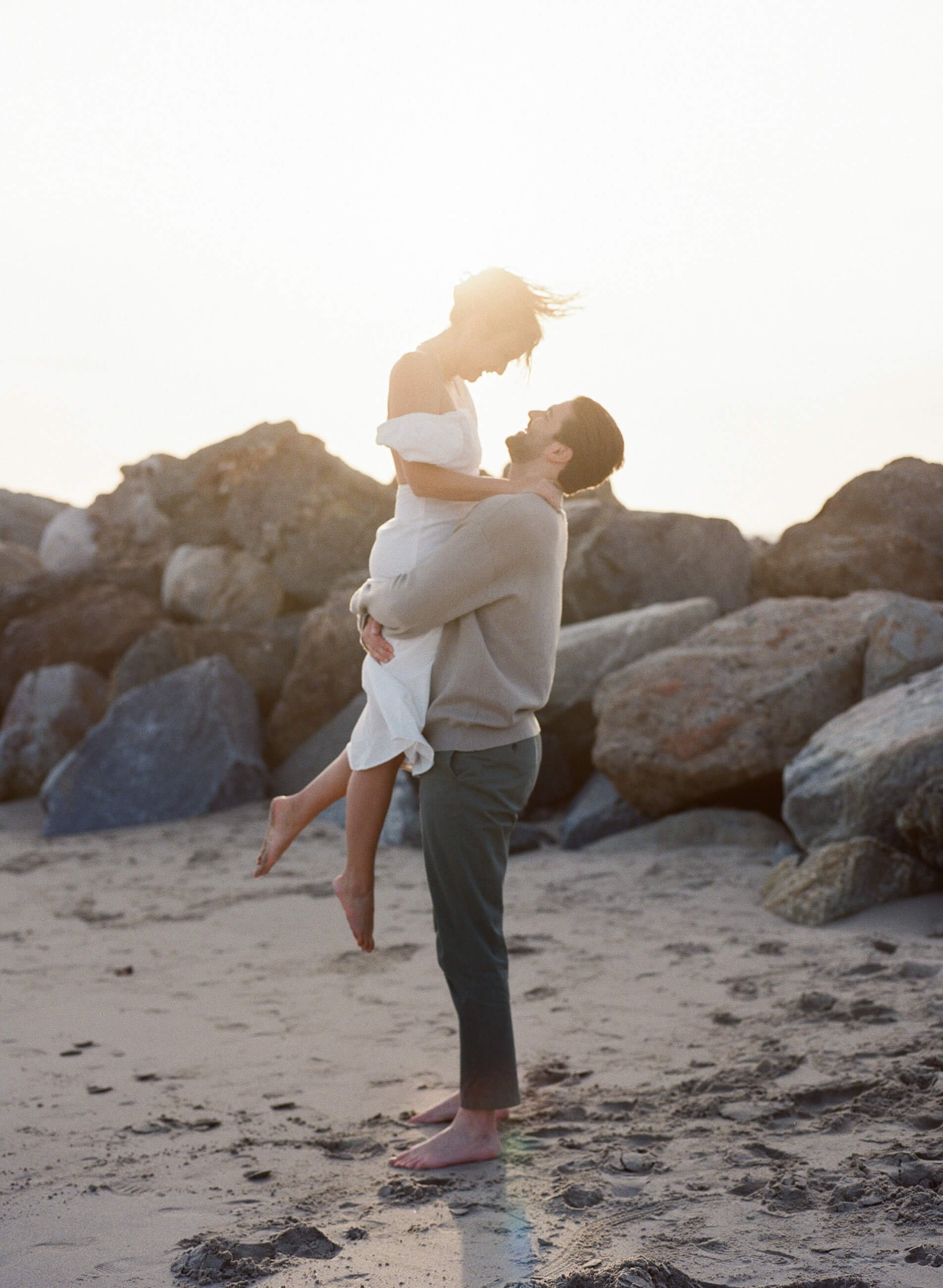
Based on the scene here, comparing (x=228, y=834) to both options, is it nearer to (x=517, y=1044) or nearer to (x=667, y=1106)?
(x=517, y=1044)

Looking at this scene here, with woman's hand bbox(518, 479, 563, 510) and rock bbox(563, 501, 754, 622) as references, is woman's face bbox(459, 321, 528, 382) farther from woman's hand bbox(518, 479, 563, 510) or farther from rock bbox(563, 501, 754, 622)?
rock bbox(563, 501, 754, 622)

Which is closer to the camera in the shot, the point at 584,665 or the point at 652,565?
the point at 584,665

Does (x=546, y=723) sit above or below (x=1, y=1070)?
above

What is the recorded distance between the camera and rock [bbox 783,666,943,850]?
5.52 m

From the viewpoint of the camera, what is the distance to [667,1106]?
131 inches

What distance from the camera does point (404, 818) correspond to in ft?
25.2

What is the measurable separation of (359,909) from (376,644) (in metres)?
0.73

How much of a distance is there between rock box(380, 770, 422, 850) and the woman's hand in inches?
185

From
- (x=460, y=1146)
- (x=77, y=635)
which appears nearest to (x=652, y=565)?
(x=77, y=635)

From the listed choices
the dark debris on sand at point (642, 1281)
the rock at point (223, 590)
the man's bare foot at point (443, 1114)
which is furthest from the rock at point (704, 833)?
the rock at point (223, 590)

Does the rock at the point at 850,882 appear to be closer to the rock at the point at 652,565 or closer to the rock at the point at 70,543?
the rock at the point at 652,565

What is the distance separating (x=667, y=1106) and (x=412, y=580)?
5.33 ft

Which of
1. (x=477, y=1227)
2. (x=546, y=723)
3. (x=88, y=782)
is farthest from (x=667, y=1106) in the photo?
(x=88, y=782)

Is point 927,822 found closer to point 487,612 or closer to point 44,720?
point 487,612
